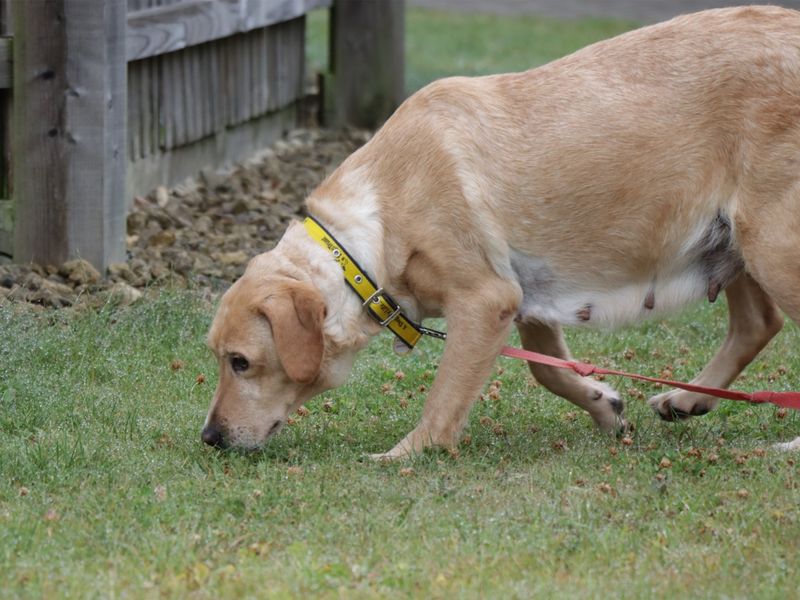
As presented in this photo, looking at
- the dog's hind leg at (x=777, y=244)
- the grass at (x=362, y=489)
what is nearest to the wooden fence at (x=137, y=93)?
the grass at (x=362, y=489)

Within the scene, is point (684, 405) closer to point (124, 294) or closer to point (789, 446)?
point (789, 446)

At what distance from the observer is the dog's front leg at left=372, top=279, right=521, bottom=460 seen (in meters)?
5.51

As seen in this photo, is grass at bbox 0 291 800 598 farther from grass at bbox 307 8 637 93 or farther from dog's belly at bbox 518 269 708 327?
grass at bbox 307 8 637 93

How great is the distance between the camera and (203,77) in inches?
408

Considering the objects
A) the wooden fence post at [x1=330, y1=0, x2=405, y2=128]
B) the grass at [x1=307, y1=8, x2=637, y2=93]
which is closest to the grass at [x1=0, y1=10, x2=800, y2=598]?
the wooden fence post at [x1=330, y1=0, x2=405, y2=128]

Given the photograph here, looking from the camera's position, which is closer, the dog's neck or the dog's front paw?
the dog's neck

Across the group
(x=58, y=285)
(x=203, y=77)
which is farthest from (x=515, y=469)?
(x=203, y=77)

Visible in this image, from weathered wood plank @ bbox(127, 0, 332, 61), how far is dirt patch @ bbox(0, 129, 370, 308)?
1127 millimetres

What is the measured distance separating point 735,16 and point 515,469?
214 centimetres

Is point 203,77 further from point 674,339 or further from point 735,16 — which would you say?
point 735,16

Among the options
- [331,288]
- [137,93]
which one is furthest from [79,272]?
[331,288]

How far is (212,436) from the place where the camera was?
17.8 feet

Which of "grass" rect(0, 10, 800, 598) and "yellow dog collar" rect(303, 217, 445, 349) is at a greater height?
"yellow dog collar" rect(303, 217, 445, 349)

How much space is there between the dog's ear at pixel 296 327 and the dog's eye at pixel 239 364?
194 mm
